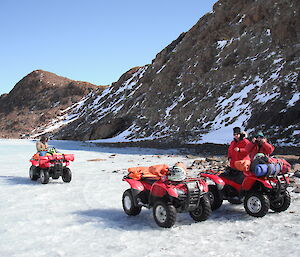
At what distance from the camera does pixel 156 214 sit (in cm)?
659

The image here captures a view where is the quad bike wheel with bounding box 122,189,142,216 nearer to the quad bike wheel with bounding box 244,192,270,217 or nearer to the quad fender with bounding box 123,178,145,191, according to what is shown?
the quad fender with bounding box 123,178,145,191

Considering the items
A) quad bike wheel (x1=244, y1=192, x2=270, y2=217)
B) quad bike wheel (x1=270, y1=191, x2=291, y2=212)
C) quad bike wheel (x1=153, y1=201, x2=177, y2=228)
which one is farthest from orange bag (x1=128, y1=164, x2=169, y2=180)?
quad bike wheel (x1=270, y1=191, x2=291, y2=212)

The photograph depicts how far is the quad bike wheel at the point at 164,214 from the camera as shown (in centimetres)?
625

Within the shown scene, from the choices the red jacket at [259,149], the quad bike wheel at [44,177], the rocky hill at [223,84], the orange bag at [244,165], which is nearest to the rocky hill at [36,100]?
the rocky hill at [223,84]

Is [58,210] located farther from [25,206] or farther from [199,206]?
[199,206]

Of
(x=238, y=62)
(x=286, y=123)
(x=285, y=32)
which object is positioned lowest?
(x=286, y=123)

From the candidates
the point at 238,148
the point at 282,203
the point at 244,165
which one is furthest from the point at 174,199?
the point at 282,203

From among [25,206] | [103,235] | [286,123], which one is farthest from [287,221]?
[286,123]

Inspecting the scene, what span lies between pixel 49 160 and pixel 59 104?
96.4 m

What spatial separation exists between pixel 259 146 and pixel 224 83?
33.6 m

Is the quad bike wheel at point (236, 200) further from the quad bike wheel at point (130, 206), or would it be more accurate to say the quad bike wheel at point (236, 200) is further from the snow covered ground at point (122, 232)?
the quad bike wheel at point (130, 206)

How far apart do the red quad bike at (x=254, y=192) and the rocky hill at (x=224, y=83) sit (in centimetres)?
1678

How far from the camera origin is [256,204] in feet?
22.8

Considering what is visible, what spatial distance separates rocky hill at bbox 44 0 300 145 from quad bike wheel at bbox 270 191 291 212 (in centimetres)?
1671
